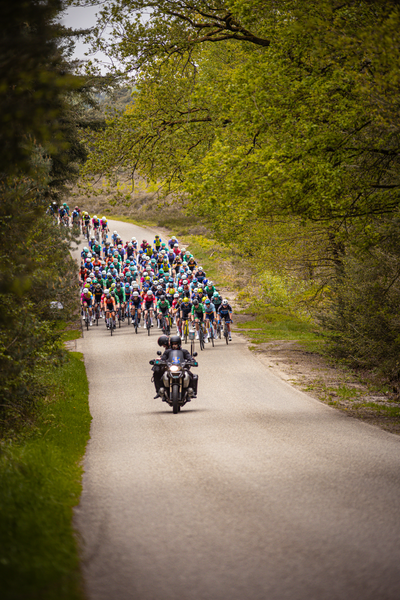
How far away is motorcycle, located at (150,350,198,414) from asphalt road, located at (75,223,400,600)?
1.99 feet

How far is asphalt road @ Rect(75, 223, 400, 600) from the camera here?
13.3 ft

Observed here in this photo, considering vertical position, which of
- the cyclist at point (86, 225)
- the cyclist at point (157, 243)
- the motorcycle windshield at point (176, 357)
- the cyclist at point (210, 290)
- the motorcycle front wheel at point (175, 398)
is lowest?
the motorcycle front wheel at point (175, 398)

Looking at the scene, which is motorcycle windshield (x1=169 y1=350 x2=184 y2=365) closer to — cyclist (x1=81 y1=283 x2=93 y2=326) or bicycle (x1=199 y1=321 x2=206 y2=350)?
bicycle (x1=199 y1=321 x2=206 y2=350)

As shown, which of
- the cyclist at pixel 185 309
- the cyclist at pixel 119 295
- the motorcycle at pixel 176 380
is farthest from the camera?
the cyclist at pixel 119 295

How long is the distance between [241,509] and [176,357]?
295 inches

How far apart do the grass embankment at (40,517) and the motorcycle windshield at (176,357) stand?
309 cm

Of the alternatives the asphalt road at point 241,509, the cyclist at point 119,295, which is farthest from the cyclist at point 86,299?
the asphalt road at point 241,509

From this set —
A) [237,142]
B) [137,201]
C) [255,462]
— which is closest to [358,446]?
[255,462]

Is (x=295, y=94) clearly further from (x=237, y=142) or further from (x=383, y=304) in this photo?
(x=383, y=304)

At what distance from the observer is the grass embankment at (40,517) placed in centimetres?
370

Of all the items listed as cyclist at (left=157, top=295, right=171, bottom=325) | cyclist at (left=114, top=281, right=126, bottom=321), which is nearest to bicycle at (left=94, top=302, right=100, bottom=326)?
cyclist at (left=114, top=281, right=126, bottom=321)

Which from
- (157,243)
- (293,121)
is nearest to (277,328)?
(157,243)

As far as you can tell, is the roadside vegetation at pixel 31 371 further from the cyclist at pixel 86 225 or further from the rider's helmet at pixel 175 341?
the cyclist at pixel 86 225

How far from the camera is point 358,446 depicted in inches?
348
